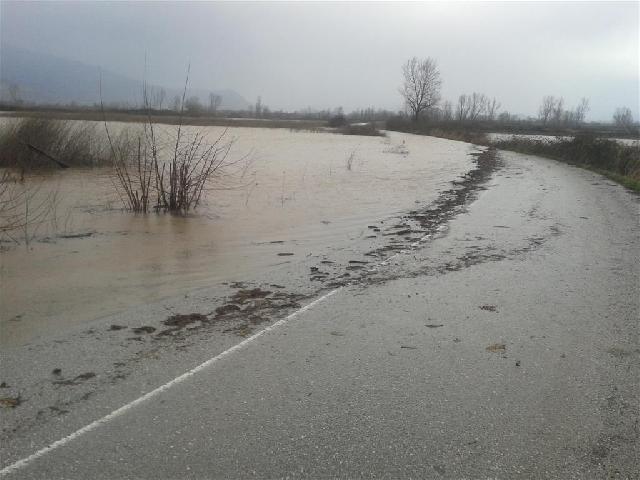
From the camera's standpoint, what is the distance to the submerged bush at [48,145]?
17484mm

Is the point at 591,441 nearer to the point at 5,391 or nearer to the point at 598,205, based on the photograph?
the point at 5,391

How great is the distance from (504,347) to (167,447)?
308 centimetres

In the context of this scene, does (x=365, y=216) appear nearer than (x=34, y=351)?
No

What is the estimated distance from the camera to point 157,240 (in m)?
9.37

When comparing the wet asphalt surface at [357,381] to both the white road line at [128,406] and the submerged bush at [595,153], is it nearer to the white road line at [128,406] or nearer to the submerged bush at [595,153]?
the white road line at [128,406]

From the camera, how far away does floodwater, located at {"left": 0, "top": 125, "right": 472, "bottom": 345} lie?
6.13 m

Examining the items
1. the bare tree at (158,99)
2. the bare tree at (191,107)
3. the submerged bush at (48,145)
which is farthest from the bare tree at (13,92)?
the bare tree at (158,99)

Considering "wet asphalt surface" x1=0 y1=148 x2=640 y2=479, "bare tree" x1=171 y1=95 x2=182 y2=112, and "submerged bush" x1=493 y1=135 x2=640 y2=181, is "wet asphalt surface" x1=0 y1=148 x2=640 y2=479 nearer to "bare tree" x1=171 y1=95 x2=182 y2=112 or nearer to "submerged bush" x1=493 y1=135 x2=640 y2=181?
"bare tree" x1=171 y1=95 x2=182 y2=112

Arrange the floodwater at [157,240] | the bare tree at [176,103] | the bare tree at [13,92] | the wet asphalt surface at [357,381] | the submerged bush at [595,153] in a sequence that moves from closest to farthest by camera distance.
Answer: the wet asphalt surface at [357,381], the floodwater at [157,240], the bare tree at [176,103], the submerged bush at [595,153], the bare tree at [13,92]

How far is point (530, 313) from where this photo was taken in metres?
5.67

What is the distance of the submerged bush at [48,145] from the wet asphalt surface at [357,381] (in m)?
14.4

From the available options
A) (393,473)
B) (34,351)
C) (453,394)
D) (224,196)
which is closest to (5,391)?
(34,351)

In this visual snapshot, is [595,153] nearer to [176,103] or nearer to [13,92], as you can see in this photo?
[176,103]

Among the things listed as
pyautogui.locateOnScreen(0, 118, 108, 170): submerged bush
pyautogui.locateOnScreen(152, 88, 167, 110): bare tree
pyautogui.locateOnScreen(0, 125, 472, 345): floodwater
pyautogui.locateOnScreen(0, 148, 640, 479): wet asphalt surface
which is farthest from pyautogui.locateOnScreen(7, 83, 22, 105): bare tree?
pyautogui.locateOnScreen(0, 148, 640, 479): wet asphalt surface
